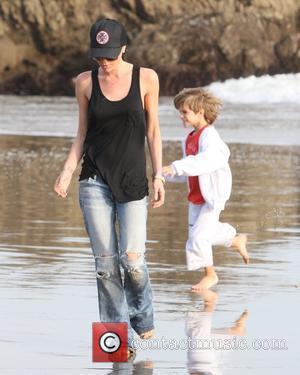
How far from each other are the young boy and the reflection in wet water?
0.62ft

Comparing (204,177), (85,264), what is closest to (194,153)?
(204,177)

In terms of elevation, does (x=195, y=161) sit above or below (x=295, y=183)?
above

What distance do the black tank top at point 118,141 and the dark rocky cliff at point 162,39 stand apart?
28.1 metres

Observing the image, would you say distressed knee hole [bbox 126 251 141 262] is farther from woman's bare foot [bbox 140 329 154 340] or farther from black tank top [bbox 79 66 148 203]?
woman's bare foot [bbox 140 329 154 340]

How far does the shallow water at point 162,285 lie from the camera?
21.9ft

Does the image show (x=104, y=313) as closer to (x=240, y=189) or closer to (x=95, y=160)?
(x=95, y=160)

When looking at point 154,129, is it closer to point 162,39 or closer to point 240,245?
point 240,245

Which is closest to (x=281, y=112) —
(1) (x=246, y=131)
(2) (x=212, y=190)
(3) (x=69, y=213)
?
(1) (x=246, y=131)

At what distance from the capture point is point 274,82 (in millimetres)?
32438

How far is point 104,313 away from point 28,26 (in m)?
31.2

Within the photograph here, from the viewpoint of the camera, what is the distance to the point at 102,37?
6773 millimetres

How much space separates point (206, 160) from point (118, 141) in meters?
1.57

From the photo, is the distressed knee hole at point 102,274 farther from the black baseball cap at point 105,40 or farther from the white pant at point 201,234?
the white pant at point 201,234

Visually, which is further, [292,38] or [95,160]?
[292,38]
